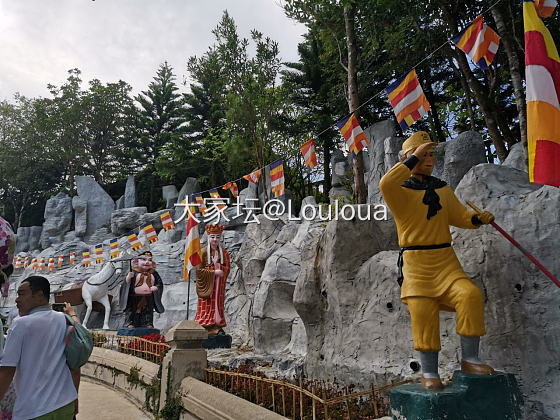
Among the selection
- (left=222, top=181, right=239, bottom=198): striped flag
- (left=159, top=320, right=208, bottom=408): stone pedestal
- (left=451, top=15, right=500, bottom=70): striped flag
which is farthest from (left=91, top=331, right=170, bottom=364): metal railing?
(left=451, top=15, right=500, bottom=70): striped flag

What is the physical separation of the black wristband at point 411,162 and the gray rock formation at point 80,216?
32.1 metres

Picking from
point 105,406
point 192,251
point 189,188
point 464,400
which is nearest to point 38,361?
point 464,400

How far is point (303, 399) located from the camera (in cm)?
388

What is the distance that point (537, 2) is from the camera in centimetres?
374

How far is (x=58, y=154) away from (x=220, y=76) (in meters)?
20.8

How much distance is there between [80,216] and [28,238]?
23.0 ft

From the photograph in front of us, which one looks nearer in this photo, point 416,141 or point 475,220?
point 475,220

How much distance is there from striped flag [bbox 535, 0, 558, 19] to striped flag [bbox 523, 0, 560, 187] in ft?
0.35

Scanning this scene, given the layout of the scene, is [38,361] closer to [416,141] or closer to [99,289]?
[416,141]

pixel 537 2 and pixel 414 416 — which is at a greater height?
pixel 537 2

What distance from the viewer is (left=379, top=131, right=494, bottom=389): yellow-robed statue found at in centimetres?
334

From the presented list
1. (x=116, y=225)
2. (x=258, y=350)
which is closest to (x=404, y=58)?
(x=258, y=350)

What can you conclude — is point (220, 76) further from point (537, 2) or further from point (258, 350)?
point (537, 2)

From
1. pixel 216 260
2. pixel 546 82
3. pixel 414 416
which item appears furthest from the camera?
pixel 216 260
